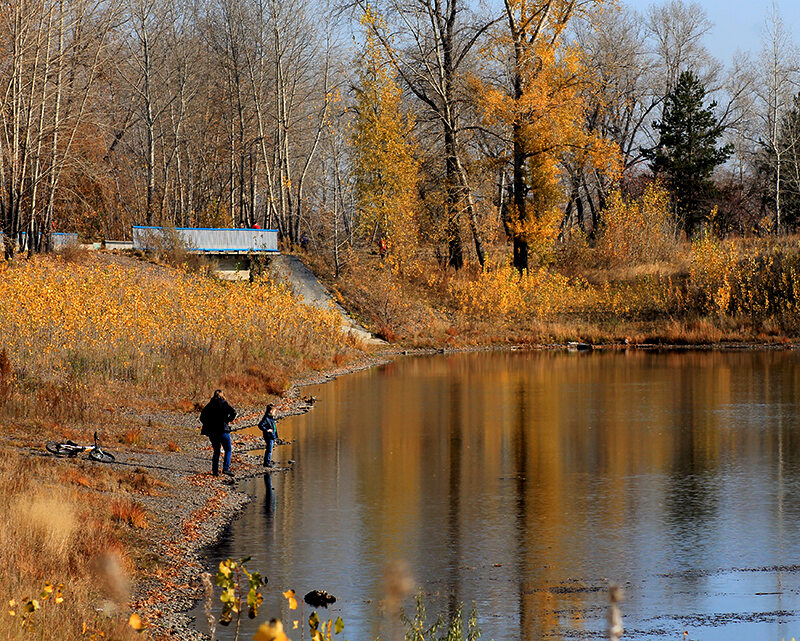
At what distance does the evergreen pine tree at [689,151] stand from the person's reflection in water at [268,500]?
50.0 m

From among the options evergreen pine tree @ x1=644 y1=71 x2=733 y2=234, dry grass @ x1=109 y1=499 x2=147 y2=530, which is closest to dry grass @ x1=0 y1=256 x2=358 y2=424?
dry grass @ x1=109 y1=499 x2=147 y2=530

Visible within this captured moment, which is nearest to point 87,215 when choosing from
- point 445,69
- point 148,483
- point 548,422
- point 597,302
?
point 445,69

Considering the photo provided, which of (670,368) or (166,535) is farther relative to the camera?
(670,368)

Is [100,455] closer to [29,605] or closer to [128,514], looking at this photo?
[128,514]

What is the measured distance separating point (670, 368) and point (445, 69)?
68.7 ft

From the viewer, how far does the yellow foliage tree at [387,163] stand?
5453 cm

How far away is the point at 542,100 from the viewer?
52.1 meters

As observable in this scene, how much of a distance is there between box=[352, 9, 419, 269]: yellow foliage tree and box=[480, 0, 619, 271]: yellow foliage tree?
476 cm

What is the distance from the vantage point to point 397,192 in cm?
5494

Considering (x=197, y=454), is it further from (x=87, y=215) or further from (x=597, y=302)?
(x=87, y=215)

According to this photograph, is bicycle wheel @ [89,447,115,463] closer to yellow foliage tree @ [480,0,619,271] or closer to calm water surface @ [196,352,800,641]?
Answer: calm water surface @ [196,352,800,641]

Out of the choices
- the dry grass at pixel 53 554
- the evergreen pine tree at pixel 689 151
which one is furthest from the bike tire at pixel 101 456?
the evergreen pine tree at pixel 689 151

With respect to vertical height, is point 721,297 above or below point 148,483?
above

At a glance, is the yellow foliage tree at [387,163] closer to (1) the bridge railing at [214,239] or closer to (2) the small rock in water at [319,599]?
(1) the bridge railing at [214,239]
